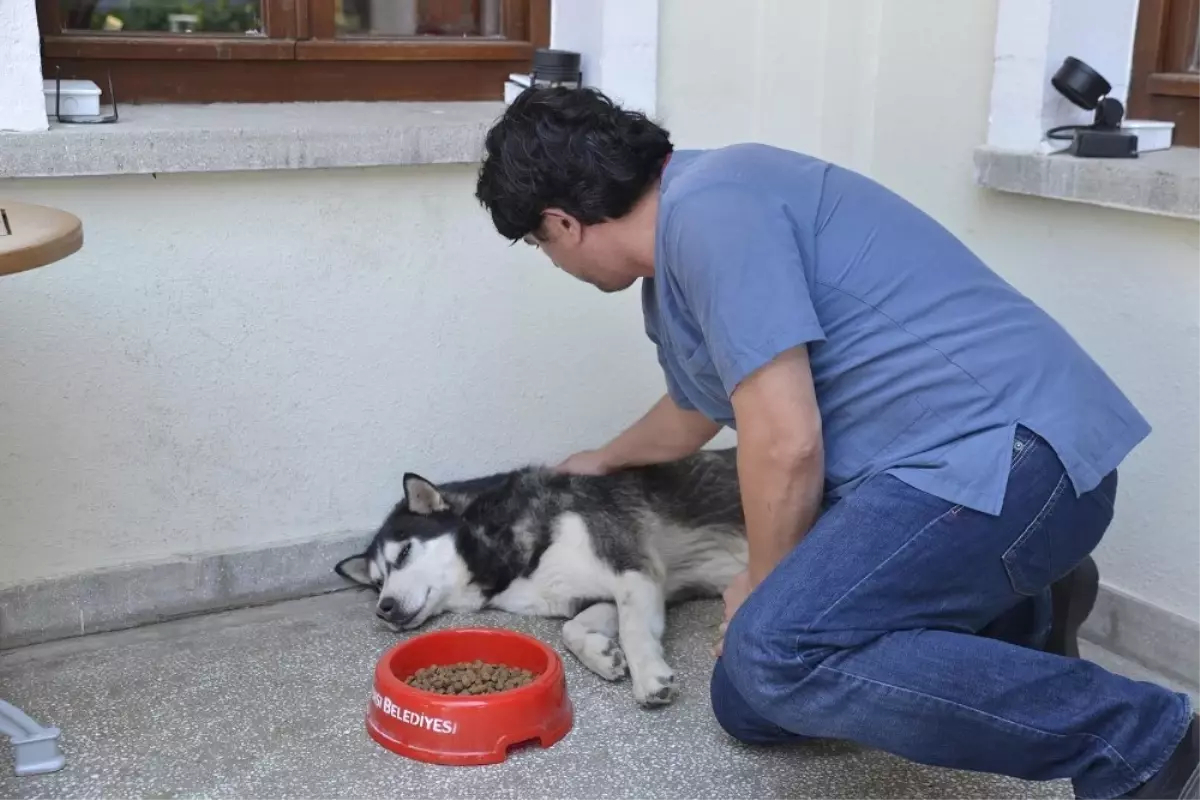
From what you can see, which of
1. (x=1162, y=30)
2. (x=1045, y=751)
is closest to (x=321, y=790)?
(x=1045, y=751)

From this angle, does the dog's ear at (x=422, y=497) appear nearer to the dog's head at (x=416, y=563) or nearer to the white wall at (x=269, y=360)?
the dog's head at (x=416, y=563)

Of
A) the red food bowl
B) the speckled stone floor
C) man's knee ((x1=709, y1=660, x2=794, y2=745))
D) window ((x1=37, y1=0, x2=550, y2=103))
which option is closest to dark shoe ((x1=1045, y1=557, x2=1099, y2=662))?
the speckled stone floor

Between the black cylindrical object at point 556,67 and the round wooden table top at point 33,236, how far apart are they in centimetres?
141

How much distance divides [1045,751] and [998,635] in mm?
431

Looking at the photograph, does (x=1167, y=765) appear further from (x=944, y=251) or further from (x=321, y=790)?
(x=321, y=790)

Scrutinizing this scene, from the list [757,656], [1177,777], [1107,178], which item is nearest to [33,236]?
[757,656]

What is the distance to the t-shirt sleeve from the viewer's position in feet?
5.80

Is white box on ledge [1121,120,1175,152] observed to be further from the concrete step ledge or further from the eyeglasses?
the eyeglasses

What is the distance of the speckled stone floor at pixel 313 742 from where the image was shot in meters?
2.24

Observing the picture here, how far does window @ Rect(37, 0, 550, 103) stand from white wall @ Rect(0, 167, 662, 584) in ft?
1.24

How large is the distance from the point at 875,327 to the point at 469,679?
1101 millimetres

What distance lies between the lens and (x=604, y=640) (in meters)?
2.73

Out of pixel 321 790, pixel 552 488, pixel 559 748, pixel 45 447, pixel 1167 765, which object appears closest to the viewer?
pixel 1167 765

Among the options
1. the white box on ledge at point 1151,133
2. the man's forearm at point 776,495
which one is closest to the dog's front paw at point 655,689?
the man's forearm at point 776,495
